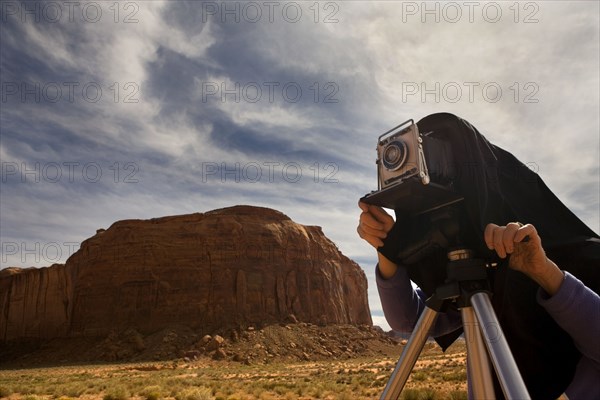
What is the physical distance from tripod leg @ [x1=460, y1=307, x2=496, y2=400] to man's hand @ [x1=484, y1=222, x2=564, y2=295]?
0.84 feet

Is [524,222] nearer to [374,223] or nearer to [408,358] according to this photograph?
[374,223]

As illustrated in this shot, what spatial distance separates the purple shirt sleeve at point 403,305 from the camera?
214 centimetres

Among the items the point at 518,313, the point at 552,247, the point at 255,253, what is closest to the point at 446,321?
the point at 518,313

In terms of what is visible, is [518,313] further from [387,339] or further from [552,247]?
[387,339]

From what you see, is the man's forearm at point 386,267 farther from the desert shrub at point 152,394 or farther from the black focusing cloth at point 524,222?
the desert shrub at point 152,394

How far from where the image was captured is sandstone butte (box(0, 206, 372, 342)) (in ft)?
153

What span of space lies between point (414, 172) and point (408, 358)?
0.71 meters

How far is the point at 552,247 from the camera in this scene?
1.76 m

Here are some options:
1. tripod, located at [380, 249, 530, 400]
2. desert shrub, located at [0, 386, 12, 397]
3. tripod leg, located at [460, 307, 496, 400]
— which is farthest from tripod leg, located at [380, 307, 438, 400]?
desert shrub, located at [0, 386, 12, 397]

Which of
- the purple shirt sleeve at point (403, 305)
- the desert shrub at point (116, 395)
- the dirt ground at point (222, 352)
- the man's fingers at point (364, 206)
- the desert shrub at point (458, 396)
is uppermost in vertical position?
the man's fingers at point (364, 206)

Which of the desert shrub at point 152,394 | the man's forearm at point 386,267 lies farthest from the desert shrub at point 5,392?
the man's forearm at point 386,267

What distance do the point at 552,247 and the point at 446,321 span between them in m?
0.69

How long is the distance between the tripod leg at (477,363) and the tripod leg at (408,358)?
18 centimetres

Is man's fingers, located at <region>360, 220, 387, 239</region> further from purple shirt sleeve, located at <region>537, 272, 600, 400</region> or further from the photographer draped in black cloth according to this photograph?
purple shirt sleeve, located at <region>537, 272, 600, 400</region>
